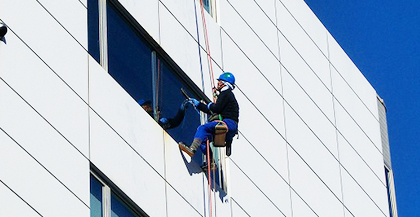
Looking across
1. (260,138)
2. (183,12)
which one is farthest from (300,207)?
(183,12)

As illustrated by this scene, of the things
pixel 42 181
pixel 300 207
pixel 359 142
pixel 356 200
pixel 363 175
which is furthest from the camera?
pixel 359 142

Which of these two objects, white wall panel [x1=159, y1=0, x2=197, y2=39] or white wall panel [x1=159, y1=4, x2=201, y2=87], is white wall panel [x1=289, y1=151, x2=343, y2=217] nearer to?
white wall panel [x1=159, y1=4, x2=201, y2=87]

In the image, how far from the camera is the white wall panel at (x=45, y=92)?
17.9 metres

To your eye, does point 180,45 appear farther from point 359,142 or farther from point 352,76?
point 352,76

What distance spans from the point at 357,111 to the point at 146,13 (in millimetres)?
10990

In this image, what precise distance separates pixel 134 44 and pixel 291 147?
619 centimetres

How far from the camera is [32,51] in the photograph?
1844cm

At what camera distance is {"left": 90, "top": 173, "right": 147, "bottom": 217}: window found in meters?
19.1

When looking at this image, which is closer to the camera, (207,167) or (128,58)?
(128,58)

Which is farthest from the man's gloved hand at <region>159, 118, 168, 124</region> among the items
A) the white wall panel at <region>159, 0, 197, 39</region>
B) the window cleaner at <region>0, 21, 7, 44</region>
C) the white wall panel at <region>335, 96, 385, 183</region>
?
the white wall panel at <region>335, 96, 385, 183</region>

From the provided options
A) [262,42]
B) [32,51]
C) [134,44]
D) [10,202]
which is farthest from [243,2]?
[10,202]

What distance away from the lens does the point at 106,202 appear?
63.3 ft

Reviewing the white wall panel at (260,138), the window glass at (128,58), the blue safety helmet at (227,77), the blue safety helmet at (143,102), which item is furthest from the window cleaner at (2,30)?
the white wall panel at (260,138)

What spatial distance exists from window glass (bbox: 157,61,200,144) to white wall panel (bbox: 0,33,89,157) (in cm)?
295
